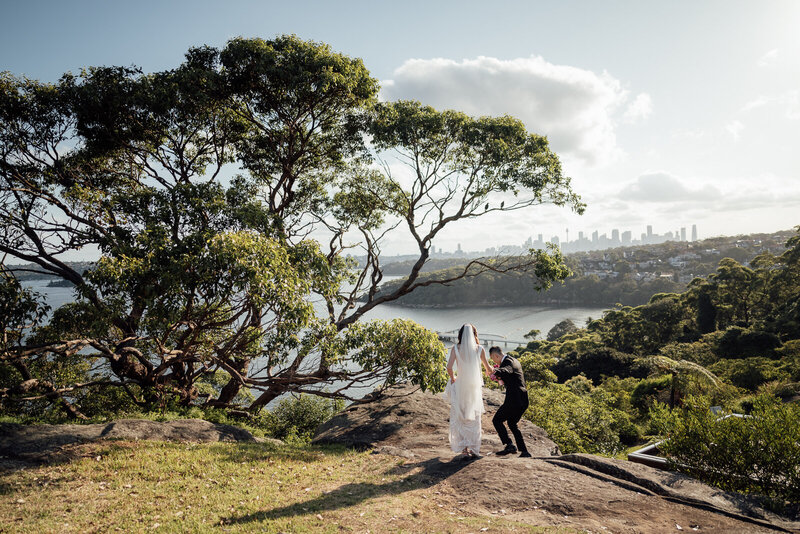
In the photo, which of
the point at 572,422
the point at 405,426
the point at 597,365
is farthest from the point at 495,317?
the point at 405,426

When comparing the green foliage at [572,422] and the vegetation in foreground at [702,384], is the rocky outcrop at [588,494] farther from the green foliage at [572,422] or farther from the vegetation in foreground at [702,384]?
the green foliage at [572,422]

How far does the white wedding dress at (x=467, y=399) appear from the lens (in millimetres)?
6621

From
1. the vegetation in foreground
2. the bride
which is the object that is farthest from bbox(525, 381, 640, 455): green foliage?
the bride

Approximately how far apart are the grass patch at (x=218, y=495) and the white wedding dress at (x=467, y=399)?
0.89 m

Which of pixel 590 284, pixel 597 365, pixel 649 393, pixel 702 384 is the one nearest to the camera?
pixel 702 384

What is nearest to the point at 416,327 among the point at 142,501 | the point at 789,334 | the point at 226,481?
the point at 226,481

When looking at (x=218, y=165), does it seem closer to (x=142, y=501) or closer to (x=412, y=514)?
(x=142, y=501)

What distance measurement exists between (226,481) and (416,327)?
482 centimetres

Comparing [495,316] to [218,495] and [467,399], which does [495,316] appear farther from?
[218,495]

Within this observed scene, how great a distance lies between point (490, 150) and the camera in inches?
492

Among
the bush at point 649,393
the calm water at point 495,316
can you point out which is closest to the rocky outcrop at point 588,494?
the bush at point 649,393

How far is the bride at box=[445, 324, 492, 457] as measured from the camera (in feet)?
21.7

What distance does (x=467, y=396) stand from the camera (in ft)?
21.9

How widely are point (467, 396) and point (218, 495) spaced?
12.1ft
